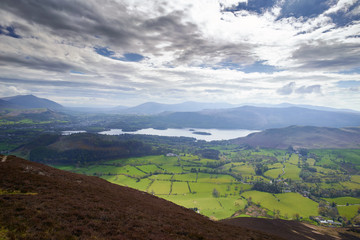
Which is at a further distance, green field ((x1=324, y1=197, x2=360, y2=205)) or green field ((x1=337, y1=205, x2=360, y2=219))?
green field ((x1=324, y1=197, x2=360, y2=205))

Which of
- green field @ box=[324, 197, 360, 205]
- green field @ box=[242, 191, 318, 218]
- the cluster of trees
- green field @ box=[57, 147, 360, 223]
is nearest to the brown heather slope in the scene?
green field @ box=[57, 147, 360, 223]

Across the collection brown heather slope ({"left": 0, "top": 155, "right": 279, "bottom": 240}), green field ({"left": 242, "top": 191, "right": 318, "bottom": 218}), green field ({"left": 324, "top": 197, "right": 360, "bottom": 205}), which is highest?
brown heather slope ({"left": 0, "top": 155, "right": 279, "bottom": 240})

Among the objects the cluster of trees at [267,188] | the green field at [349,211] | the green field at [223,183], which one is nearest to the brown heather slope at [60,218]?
the green field at [223,183]

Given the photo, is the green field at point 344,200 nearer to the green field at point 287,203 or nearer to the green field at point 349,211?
the green field at point 349,211

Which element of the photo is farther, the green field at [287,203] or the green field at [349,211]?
the green field at [287,203]

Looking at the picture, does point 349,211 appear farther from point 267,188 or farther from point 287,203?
point 267,188

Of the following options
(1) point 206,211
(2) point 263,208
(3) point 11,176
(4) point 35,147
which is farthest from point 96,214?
(4) point 35,147

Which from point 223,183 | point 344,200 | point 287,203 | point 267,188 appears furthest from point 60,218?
point 344,200

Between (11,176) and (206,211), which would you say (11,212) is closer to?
(11,176)

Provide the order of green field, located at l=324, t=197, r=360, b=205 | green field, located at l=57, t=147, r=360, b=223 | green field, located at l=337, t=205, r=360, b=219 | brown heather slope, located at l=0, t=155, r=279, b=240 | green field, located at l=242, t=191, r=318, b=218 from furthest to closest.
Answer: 1. green field, located at l=324, t=197, r=360, b=205
2. green field, located at l=57, t=147, r=360, b=223
3. green field, located at l=242, t=191, r=318, b=218
4. green field, located at l=337, t=205, r=360, b=219
5. brown heather slope, located at l=0, t=155, r=279, b=240

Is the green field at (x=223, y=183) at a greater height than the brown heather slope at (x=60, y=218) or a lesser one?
lesser

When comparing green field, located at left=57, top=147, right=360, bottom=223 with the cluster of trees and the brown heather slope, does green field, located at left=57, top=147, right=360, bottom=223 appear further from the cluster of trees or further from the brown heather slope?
the brown heather slope
